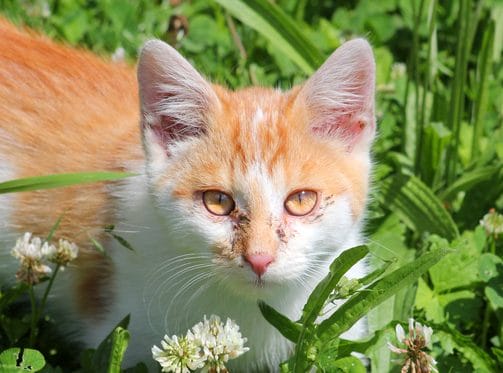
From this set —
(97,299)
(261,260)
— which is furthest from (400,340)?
(97,299)

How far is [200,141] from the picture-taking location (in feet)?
7.95

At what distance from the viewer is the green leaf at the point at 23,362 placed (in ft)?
7.27

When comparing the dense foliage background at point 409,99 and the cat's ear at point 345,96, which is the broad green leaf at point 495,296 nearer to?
the dense foliage background at point 409,99

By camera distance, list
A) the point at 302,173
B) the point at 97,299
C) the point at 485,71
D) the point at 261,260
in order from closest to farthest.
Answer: the point at 261,260 → the point at 302,173 → the point at 97,299 → the point at 485,71

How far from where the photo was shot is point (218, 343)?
2082 millimetres

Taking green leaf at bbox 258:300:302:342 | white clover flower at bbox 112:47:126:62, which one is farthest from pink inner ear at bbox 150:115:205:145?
white clover flower at bbox 112:47:126:62

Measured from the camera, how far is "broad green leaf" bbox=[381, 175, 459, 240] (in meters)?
3.12

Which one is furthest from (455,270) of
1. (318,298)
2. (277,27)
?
(277,27)

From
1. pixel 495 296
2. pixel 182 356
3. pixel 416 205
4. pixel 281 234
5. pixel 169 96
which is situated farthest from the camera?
pixel 416 205

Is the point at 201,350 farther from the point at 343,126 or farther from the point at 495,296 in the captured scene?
the point at 495,296

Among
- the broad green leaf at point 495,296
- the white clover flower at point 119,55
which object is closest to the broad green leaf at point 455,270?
the broad green leaf at point 495,296

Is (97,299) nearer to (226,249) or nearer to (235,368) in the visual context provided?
(235,368)

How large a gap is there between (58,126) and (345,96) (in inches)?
39.4

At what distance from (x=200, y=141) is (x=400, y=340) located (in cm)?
73
